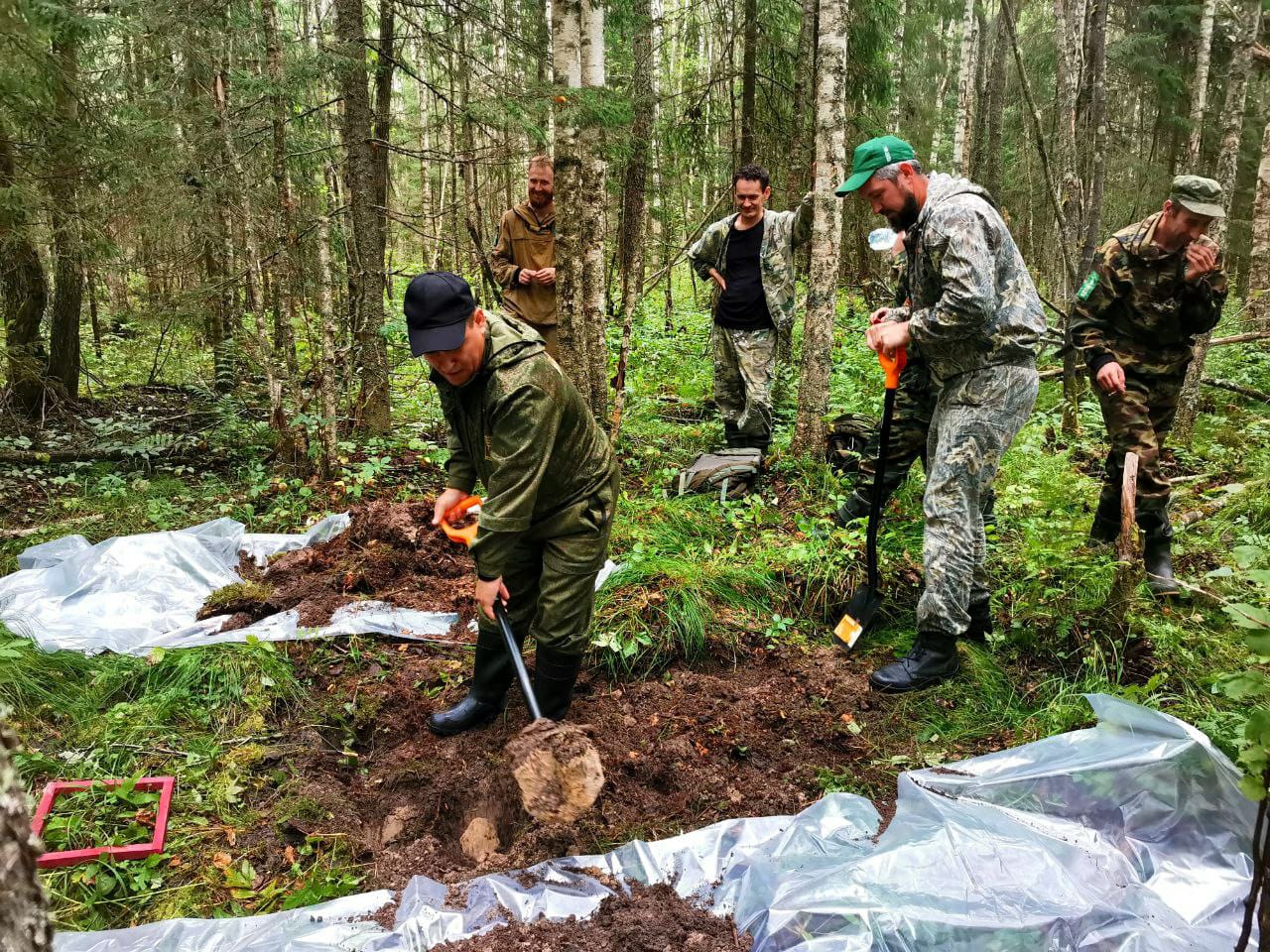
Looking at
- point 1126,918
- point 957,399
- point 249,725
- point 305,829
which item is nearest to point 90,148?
point 249,725

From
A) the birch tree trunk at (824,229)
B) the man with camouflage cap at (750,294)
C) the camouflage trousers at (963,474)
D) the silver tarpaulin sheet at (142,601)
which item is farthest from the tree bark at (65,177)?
the camouflage trousers at (963,474)

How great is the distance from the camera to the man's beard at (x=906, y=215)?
3413mm

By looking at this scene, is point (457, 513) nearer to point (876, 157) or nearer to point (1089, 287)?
point (876, 157)

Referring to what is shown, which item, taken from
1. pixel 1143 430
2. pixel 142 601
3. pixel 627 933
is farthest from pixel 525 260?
pixel 627 933

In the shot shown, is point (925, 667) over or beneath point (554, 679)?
beneath

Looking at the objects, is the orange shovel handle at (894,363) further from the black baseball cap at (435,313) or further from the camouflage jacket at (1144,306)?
the black baseball cap at (435,313)

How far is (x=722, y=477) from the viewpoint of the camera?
5320 mm

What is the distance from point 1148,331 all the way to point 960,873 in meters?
3.26

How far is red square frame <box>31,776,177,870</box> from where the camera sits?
2.46 m

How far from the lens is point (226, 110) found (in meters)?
5.21

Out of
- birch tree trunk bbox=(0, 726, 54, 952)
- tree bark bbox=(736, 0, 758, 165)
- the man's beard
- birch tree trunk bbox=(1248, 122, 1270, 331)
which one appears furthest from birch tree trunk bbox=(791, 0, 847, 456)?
birch tree trunk bbox=(0, 726, 54, 952)

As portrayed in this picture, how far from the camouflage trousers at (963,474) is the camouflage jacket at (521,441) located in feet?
5.21

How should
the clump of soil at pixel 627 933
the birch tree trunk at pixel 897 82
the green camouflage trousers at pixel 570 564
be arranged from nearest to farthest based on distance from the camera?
the clump of soil at pixel 627 933 < the green camouflage trousers at pixel 570 564 < the birch tree trunk at pixel 897 82

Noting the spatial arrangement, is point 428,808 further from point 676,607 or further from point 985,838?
point 985,838
